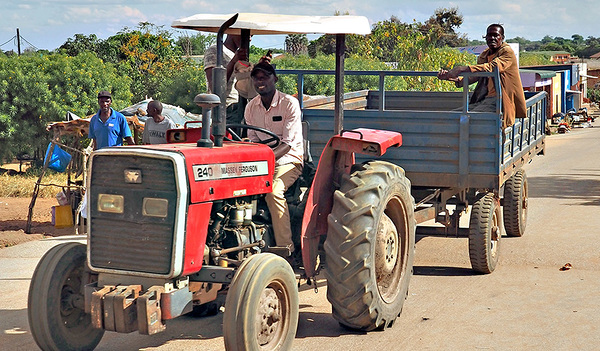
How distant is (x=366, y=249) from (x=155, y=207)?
1.63 meters

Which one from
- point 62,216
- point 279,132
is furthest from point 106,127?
point 279,132

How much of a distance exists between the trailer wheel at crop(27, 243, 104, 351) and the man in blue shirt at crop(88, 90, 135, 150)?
414 centimetres

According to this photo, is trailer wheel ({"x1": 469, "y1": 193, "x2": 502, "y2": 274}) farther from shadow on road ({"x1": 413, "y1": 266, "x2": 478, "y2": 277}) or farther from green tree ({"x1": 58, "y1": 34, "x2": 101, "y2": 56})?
green tree ({"x1": 58, "y1": 34, "x2": 101, "y2": 56})

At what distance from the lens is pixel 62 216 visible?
10406mm

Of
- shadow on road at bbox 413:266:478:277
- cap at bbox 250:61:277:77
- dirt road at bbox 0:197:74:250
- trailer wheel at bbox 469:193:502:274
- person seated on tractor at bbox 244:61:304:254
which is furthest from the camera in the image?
dirt road at bbox 0:197:74:250

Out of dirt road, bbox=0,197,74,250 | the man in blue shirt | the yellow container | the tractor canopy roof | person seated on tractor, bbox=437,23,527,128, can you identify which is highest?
the tractor canopy roof

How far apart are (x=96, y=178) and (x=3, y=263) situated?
433 cm

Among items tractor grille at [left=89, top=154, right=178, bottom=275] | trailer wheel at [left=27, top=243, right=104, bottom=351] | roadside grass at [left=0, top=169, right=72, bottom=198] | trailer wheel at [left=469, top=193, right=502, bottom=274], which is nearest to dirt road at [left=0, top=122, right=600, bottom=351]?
trailer wheel at [left=469, top=193, right=502, bottom=274]

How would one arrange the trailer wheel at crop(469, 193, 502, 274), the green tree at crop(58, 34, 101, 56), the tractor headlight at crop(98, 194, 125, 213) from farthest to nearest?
the green tree at crop(58, 34, 101, 56), the trailer wheel at crop(469, 193, 502, 274), the tractor headlight at crop(98, 194, 125, 213)

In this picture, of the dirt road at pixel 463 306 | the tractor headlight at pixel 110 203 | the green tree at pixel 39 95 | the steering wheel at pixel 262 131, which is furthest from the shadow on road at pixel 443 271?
the green tree at pixel 39 95

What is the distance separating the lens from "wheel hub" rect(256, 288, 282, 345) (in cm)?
497

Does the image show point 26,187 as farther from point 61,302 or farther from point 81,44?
point 81,44

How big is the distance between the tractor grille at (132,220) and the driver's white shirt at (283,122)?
1346 mm

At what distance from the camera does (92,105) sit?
17953 mm
